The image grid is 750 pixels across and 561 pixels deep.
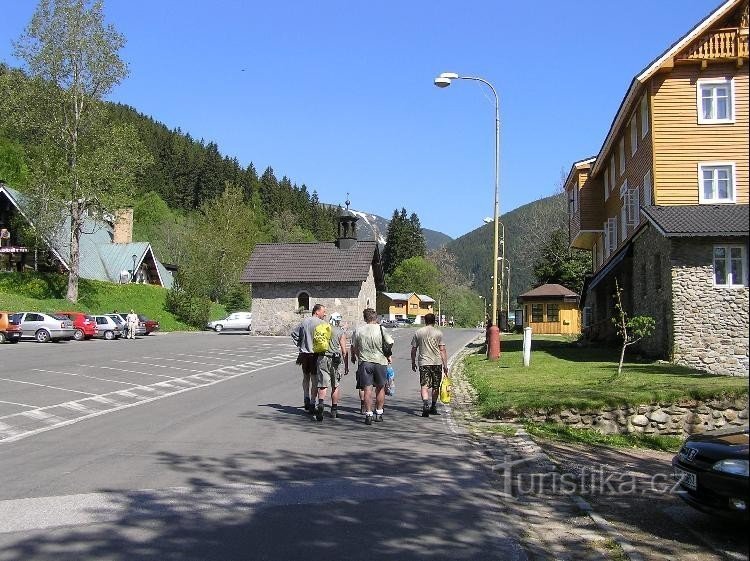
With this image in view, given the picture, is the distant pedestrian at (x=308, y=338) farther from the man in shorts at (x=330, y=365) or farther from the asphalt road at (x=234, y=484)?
the asphalt road at (x=234, y=484)

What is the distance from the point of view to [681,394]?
42.3ft

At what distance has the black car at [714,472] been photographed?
17.4ft

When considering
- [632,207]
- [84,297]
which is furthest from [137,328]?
[632,207]

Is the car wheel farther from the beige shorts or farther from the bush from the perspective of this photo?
the beige shorts

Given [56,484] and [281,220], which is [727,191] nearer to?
[56,484]

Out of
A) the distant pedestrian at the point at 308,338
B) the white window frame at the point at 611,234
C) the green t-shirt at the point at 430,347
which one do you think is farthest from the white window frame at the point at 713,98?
the distant pedestrian at the point at 308,338

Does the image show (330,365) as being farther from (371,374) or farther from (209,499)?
(209,499)

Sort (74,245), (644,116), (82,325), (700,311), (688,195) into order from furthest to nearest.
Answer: (74,245), (82,325), (644,116), (688,195), (700,311)

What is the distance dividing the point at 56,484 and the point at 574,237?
36797 millimetres

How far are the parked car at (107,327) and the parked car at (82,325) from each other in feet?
2.26

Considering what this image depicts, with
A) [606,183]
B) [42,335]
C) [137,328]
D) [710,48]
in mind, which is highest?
[710,48]

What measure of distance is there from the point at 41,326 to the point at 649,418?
108 ft

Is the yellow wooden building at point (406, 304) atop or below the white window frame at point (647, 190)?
below

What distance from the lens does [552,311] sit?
180 ft
